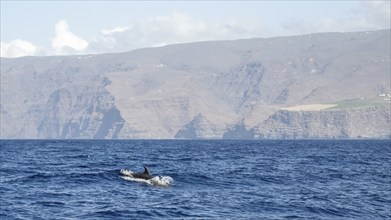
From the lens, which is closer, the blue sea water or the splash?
the blue sea water

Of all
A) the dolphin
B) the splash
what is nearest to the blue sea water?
the splash

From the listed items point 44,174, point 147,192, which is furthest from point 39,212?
point 44,174

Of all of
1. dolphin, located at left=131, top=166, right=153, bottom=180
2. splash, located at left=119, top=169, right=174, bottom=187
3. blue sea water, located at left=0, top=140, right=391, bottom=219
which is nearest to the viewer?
blue sea water, located at left=0, top=140, right=391, bottom=219

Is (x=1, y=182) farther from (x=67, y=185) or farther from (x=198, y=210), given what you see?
(x=198, y=210)

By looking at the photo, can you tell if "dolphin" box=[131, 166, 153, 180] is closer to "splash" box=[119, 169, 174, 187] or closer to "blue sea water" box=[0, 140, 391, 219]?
"splash" box=[119, 169, 174, 187]

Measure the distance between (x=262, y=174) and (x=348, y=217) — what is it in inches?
1032

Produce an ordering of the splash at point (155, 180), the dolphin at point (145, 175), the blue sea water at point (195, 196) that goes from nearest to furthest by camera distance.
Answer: the blue sea water at point (195, 196), the splash at point (155, 180), the dolphin at point (145, 175)

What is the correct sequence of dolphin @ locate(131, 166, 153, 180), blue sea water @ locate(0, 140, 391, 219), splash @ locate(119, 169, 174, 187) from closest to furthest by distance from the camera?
blue sea water @ locate(0, 140, 391, 219), splash @ locate(119, 169, 174, 187), dolphin @ locate(131, 166, 153, 180)

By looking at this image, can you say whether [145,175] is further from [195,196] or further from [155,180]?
[195,196]

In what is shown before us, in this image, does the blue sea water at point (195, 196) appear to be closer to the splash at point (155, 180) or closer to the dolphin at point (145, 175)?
the splash at point (155, 180)

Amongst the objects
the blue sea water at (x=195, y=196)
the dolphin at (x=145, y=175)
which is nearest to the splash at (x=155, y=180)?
the blue sea water at (x=195, y=196)

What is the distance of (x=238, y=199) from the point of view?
156 feet

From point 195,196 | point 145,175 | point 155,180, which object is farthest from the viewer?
point 145,175

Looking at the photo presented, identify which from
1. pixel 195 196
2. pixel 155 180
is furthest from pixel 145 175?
pixel 195 196
